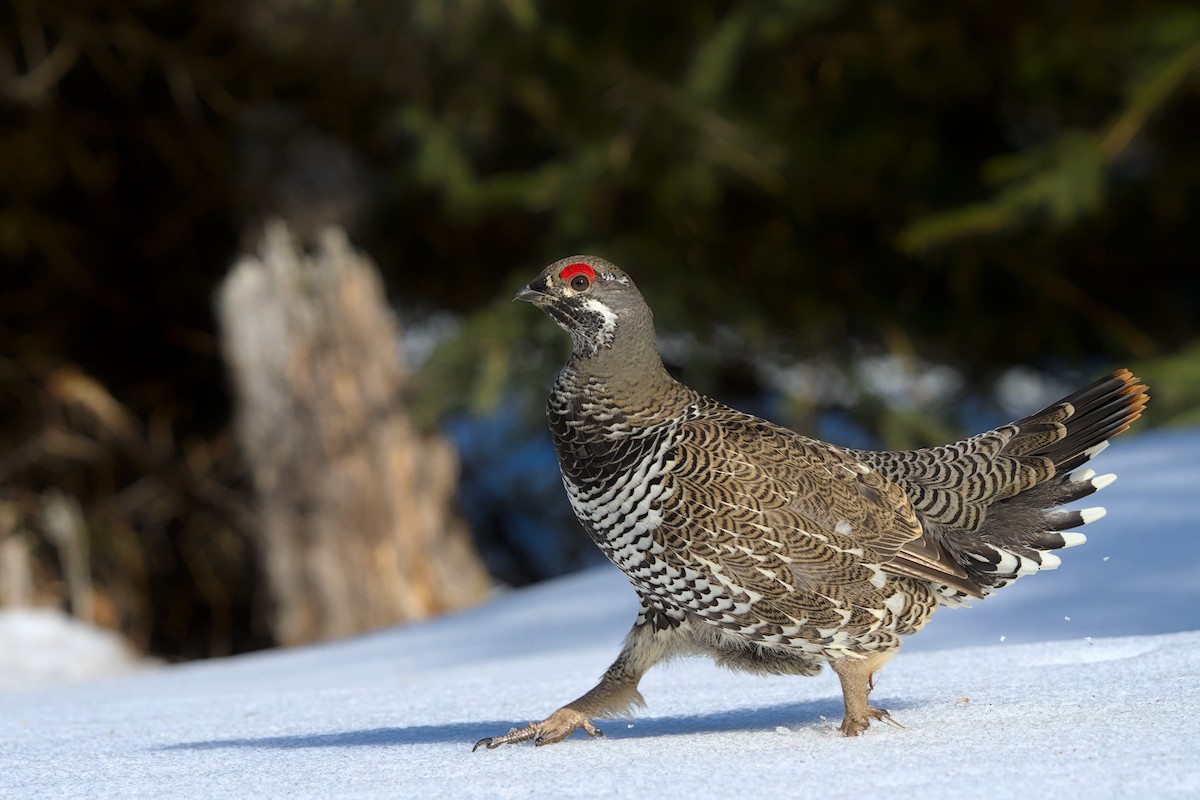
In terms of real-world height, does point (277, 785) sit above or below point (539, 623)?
below

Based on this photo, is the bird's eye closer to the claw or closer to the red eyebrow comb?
the red eyebrow comb

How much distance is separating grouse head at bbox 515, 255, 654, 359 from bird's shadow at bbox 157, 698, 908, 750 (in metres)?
0.83

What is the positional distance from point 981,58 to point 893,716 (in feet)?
19.3

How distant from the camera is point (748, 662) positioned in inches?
113

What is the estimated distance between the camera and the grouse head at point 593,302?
281cm

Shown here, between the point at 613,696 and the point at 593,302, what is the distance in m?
0.84

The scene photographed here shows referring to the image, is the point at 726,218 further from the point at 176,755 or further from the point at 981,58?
the point at 176,755

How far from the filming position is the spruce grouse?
8.58 feet

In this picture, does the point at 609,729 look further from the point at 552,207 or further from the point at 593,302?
the point at 552,207

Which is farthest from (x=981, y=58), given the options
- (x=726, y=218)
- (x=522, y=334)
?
(x=522, y=334)

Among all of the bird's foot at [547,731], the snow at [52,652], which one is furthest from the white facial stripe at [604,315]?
the snow at [52,652]

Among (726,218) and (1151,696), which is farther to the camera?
(726,218)

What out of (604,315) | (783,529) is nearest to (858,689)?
(783,529)

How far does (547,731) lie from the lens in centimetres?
277
